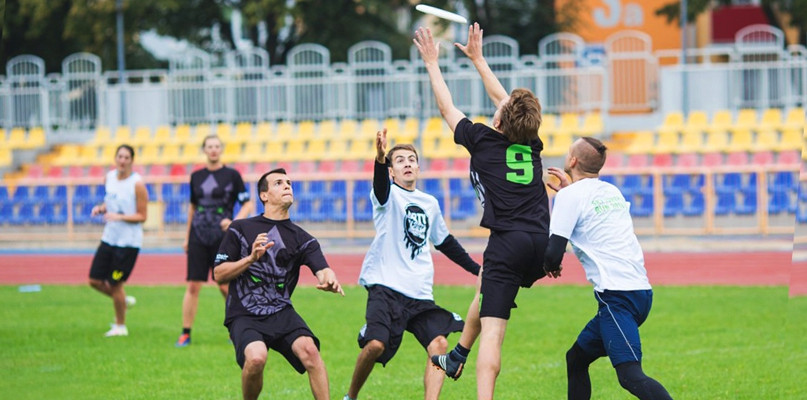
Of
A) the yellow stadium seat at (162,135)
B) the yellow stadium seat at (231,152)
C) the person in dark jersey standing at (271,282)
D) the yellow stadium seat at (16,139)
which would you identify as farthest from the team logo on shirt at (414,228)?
the yellow stadium seat at (16,139)

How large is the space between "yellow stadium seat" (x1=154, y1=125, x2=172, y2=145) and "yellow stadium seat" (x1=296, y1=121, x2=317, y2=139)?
324 centimetres

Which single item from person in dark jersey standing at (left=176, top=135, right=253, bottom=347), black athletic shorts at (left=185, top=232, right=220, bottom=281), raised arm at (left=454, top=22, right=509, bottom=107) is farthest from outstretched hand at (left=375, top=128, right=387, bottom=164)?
black athletic shorts at (left=185, top=232, right=220, bottom=281)

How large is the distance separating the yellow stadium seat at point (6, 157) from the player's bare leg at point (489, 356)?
24.1 metres

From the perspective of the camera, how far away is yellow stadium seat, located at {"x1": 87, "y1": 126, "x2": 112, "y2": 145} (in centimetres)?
2920

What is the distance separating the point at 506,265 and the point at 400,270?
127 cm

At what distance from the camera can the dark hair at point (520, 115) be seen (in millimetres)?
7141

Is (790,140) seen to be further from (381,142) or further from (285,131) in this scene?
(381,142)

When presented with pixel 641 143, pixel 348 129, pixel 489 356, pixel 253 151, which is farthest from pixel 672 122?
pixel 489 356

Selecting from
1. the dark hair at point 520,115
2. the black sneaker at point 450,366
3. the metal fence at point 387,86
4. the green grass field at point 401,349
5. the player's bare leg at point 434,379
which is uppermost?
the metal fence at point 387,86

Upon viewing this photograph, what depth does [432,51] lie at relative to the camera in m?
7.55

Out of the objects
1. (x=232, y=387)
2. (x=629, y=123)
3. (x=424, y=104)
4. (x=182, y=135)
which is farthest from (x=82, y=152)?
(x=232, y=387)

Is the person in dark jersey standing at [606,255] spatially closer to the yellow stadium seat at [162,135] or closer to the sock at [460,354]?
the sock at [460,354]

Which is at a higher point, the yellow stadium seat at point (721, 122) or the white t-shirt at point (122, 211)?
the yellow stadium seat at point (721, 122)

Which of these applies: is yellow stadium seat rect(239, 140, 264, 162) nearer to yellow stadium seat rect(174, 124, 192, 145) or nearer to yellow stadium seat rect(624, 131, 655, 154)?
yellow stadium seat rect(174, 124, 192, 145)
